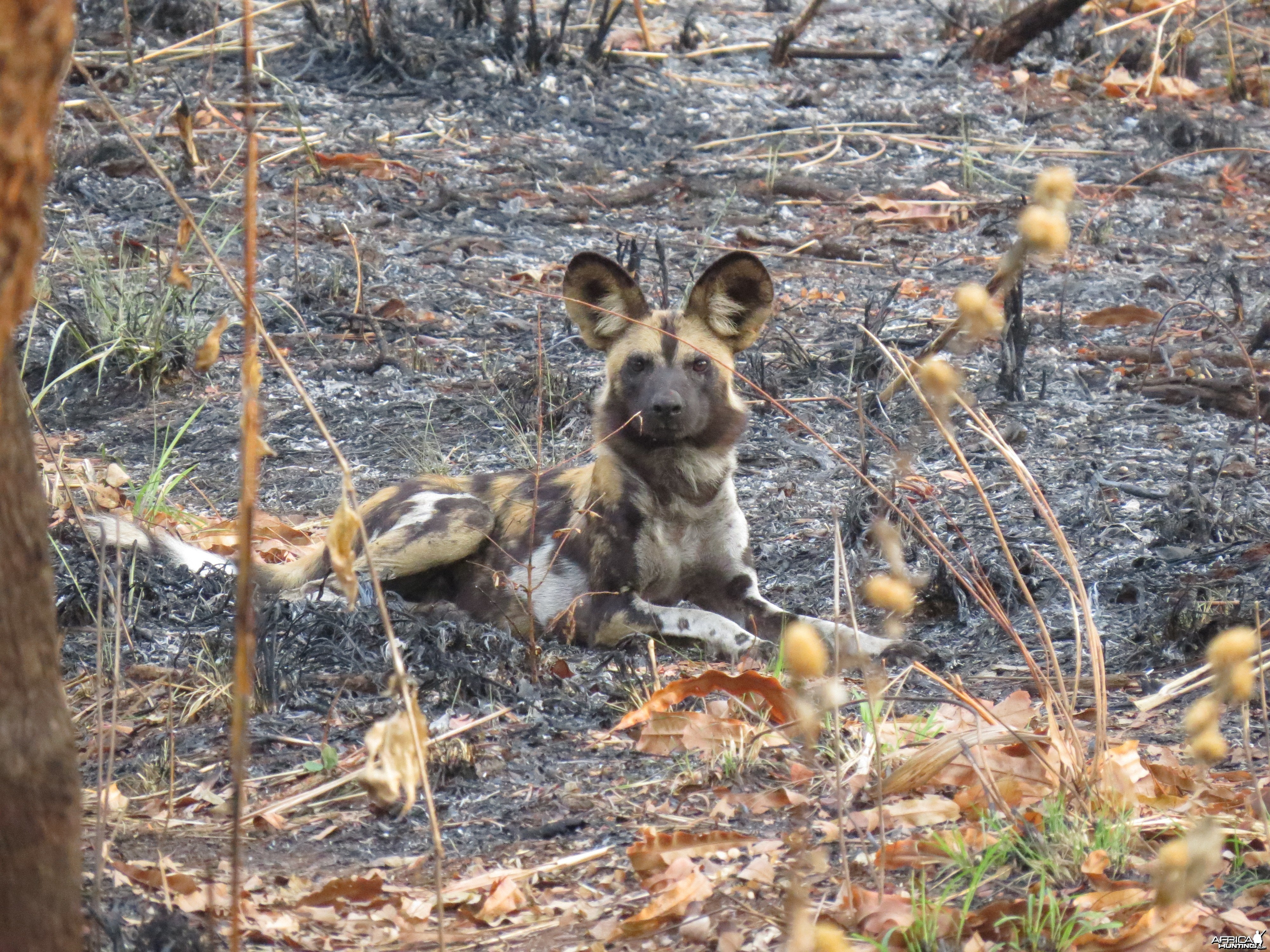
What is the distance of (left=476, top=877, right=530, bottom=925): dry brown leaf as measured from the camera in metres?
2.60

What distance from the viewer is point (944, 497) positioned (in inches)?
220

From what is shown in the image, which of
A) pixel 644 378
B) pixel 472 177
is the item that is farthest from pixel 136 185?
pixel 644 378

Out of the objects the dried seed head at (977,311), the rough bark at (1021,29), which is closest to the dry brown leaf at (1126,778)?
the dried seed head at (977,311)

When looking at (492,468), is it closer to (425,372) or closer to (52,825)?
(425,372)

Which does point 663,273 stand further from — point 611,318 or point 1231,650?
point 1231,650

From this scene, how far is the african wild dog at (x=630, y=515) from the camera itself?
5.05 m

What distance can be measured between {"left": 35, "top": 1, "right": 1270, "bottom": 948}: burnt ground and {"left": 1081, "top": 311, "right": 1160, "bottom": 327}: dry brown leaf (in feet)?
0.17

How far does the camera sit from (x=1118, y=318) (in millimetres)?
7215

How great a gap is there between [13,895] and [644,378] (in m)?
3.51

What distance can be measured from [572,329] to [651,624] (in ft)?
9.15

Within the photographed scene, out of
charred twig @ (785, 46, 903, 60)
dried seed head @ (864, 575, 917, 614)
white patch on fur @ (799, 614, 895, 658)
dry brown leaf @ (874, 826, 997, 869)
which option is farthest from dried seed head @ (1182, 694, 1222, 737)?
charred twig @ (785, 46, 903, 60)

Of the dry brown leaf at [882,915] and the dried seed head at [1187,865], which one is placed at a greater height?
the dried seed head at [1187,865]

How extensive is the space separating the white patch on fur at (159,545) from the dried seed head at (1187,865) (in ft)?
12.5

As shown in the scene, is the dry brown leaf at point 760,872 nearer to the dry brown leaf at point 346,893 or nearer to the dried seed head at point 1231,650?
the dry brown leaf at point 346,893
